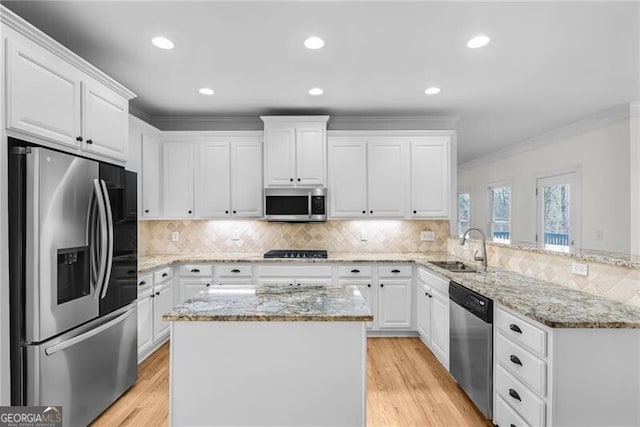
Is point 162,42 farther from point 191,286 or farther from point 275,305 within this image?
point 191,286

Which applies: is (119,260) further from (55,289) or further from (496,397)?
(496,397)

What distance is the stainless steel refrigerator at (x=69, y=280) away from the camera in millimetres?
1727

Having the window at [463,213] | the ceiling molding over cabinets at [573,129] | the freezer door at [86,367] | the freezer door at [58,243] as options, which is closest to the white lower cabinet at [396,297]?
the freezer door at [86,367]

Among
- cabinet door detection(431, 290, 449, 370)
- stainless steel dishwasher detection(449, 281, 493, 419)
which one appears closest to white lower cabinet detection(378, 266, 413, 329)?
cabinet door detection(431, 290, 449, 370)

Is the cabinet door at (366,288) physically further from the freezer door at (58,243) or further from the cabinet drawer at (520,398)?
the freezer door at (58,243)

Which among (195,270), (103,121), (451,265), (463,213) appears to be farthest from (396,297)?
(463,213)

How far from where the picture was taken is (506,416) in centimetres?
195

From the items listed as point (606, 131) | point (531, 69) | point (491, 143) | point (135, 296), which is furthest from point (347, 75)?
point (491, 143)

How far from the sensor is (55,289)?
6.03 feet

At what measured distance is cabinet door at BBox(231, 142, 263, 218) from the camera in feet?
13.4

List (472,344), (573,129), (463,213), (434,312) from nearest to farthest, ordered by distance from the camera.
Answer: (472,344) → (434,312) → (573,129) → (463,213)

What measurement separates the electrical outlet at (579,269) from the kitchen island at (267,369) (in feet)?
5.15

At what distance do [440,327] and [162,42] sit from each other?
3.24 metres

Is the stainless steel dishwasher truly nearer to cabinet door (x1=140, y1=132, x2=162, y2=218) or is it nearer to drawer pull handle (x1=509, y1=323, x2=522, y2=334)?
drawer pull handle (x1=509, y1=323, x2=522, y2=334)
